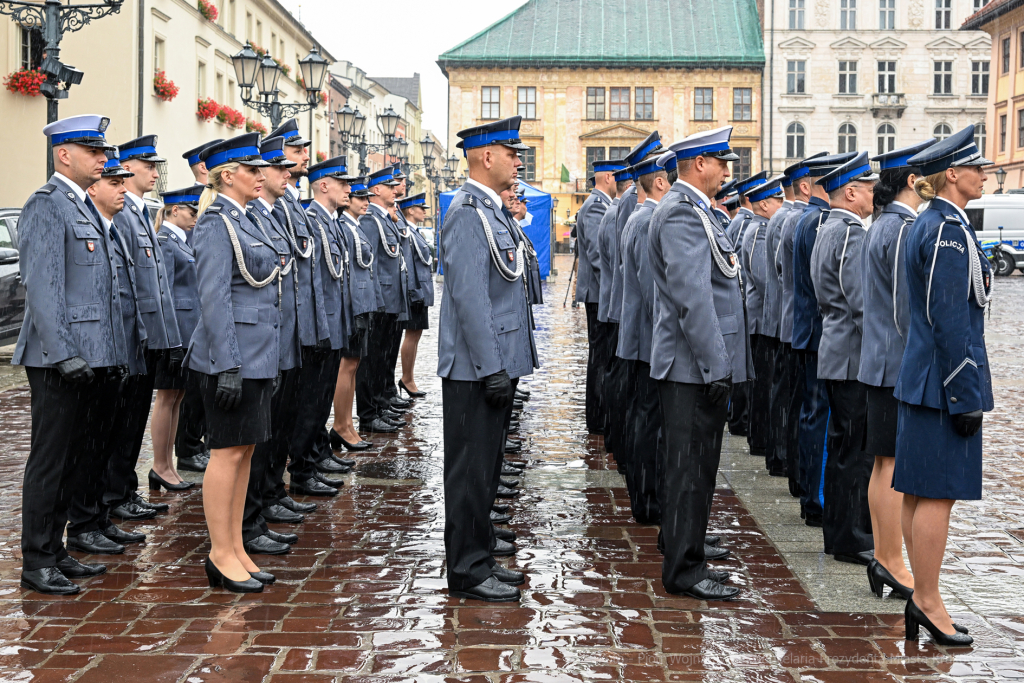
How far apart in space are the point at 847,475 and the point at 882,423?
0.69m

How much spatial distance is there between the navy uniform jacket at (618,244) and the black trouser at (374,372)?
2.68 m

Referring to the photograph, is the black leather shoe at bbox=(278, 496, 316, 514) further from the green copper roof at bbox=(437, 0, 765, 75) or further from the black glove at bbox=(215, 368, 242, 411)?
the green copper roof at bbox=(437, 0, 765, 75)

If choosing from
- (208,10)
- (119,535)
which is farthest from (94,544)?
(208,10)

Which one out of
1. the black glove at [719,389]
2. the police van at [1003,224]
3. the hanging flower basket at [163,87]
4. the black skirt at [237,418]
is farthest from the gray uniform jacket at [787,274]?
the police van at [1003,224]

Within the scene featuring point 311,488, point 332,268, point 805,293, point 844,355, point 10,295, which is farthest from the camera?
point 10,295

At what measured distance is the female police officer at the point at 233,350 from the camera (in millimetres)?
5352

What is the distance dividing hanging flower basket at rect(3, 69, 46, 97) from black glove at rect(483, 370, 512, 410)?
20.3 metres

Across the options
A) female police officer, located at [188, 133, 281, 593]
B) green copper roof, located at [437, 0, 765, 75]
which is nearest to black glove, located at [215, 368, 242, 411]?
female police officer, located at [188, 133, 281, 593]

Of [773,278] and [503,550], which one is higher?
[773,278]

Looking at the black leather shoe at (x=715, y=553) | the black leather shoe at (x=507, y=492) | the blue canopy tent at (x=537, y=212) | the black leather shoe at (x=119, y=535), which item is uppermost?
the blue canopy tent at (x=537, y=212)

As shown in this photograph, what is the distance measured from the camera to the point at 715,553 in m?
6.02

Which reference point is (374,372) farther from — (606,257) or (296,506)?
(296,506)

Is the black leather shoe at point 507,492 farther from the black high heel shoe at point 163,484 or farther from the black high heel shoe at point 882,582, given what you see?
the black high heel shoe at point 882,582

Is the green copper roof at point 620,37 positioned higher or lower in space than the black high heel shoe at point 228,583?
higher
